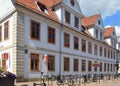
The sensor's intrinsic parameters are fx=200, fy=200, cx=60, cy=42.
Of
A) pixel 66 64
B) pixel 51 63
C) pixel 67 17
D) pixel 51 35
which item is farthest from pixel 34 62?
pixel 67 17

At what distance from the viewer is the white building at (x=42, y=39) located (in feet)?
62.2

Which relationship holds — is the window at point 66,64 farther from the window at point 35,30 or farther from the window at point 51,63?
the window at point 35,30

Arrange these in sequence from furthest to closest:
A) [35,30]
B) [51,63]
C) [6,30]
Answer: [51,63]
[35,30]
[6,30]

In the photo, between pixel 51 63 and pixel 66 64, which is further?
pixel 66 64

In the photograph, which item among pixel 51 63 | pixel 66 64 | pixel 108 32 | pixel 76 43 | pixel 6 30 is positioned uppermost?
pixel 108 32

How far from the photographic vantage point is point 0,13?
2198 centimetres

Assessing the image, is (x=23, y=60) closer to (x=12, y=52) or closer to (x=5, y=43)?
(x=12, y=52)

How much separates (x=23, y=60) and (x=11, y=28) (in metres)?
3.34

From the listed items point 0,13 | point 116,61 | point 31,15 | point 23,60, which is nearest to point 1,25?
point 0,13

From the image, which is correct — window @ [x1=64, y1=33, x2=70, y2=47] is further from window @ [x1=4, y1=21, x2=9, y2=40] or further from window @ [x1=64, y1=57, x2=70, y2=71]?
window @ [x1=4, y1=21, x2=9, y2=40]

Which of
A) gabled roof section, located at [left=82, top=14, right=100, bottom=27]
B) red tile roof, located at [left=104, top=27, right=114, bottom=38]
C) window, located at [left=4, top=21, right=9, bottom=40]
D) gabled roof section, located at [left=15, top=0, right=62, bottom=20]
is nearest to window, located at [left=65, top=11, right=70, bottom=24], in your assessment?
gabled roof section, located at [left=15, top=0, right=62, bottom=20]

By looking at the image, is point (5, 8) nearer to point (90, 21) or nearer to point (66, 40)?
point (66, 40)

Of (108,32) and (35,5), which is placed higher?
(35,5)

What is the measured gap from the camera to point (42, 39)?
21.7 meters
